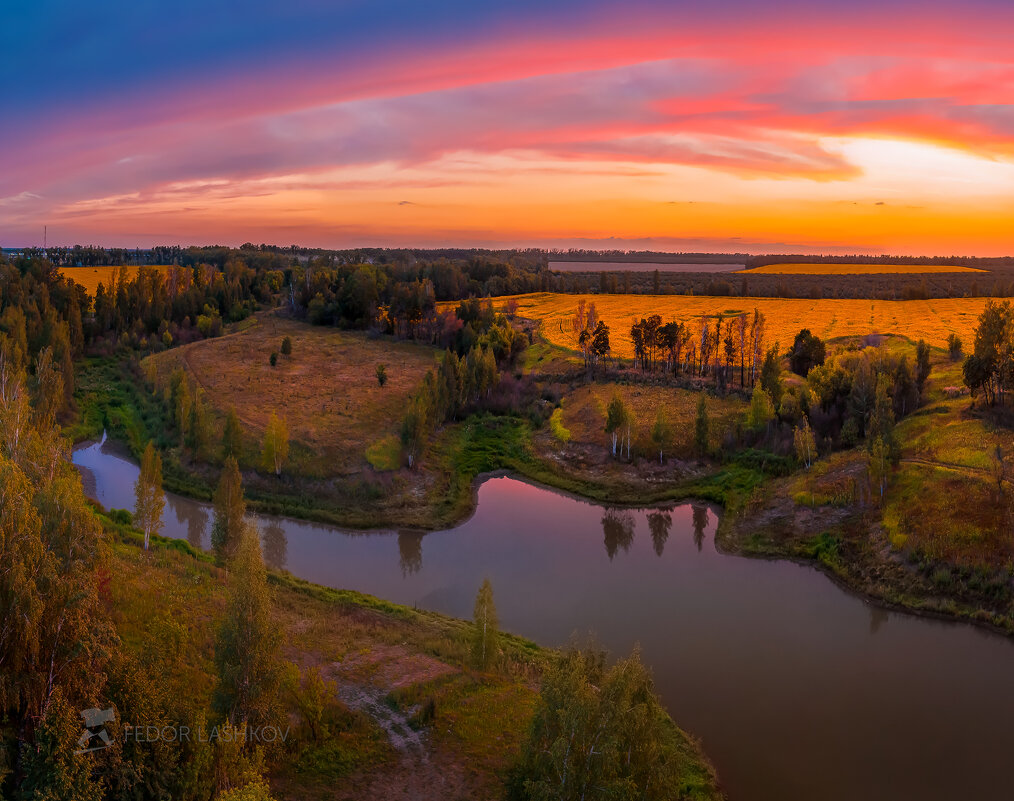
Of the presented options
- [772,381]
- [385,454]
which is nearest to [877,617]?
[772,381]

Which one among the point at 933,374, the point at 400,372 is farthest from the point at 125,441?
the point at 933,374

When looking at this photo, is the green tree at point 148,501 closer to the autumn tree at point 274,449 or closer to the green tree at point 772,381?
the autumn tree at point 274,449

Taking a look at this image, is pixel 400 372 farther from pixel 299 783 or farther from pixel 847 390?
pixel 299 783

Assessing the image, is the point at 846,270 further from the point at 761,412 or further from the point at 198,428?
the point at 198,428

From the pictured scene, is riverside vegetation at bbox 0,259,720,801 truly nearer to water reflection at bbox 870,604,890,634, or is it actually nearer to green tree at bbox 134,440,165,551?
green tree at bbox 134,440,165,551

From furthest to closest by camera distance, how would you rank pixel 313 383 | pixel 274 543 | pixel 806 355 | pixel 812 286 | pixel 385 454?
pixel 812 286 < pixel 313 383 < pixel 806 355 < pixel 385 454 < pixel 274 543

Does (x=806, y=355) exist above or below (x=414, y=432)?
above
